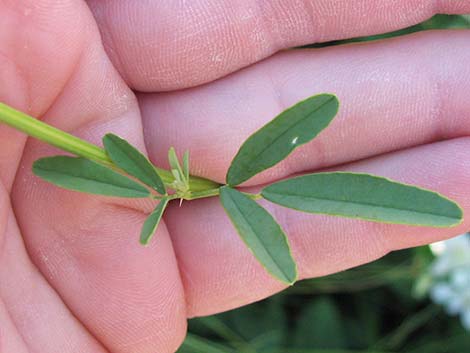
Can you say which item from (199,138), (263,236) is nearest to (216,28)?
(199,138)

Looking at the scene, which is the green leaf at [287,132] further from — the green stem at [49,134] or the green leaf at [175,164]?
the green stem at [49,134]

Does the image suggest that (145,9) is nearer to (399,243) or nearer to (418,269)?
(399,243)

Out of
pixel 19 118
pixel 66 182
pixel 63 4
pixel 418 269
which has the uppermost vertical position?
pixel 63 4

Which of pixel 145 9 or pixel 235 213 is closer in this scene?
pixel 235 213

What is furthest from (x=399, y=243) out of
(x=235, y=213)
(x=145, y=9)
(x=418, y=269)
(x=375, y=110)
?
(x=145, y=9)

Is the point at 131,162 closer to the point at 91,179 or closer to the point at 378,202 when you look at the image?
the point at 91,179

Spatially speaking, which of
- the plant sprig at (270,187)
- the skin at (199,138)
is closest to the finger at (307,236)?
the skin at (199,138)
